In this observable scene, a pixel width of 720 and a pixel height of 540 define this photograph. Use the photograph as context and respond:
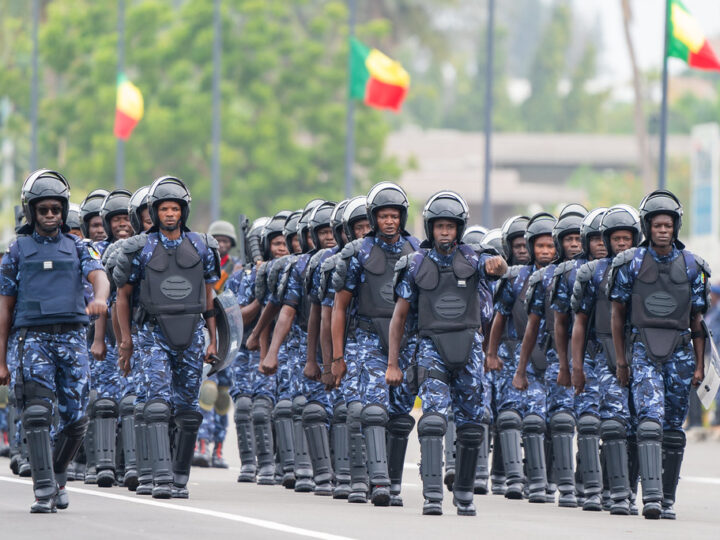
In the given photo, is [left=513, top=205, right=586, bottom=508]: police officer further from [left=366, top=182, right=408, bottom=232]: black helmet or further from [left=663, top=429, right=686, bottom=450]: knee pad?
[left=366, top=182, right=408, bottom=232]: black helmet

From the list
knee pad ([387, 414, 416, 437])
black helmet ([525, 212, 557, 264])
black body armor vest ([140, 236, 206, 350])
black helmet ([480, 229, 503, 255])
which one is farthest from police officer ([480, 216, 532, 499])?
→ black body armor vest ([140, 236, 206, 350])

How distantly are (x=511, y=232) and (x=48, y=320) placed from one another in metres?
4.89

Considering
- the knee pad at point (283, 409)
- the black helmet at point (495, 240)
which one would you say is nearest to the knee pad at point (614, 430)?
the knee pad at point (283, 409)

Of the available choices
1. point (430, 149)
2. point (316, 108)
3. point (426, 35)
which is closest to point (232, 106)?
point (316, 108)

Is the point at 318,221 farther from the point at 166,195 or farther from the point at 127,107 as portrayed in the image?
the point at 127,107

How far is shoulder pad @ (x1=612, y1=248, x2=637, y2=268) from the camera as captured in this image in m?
13.7

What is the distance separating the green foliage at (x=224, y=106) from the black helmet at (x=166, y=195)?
41.6 m

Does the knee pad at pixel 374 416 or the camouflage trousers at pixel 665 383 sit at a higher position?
the camouflage trousers at pixel 665 383

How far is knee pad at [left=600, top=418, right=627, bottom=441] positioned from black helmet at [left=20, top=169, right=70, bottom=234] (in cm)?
392

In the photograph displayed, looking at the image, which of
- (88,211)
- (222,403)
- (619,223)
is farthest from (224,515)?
(222,403)

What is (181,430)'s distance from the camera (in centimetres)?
1423

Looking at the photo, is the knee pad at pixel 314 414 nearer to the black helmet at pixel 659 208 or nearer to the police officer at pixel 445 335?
the police officer at pixel 445 335

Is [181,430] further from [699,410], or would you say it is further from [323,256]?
[699,410]

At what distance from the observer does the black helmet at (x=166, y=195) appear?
1418cm
